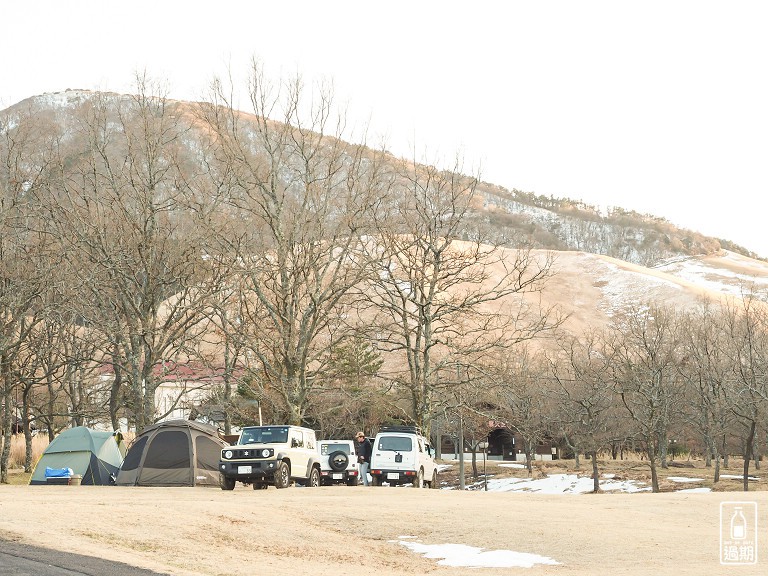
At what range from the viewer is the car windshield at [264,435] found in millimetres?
25734

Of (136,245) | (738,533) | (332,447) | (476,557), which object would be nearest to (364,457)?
(332,447)

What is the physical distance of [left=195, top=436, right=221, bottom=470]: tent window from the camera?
91.0 feet

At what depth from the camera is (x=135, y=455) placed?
1089 inches

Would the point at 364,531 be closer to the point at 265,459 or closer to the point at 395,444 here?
the point at 265,459

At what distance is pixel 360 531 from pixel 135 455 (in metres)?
13.0

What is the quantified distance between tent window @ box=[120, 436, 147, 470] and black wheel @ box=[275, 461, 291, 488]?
4.86 meters

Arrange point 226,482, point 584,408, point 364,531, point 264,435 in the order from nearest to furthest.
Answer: point 364,531, point 226,482, point 264,435, point 584,408

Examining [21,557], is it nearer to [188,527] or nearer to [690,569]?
[188,527]

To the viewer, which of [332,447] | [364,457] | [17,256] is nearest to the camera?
[364,457]

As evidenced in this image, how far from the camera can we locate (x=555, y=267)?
145500 millimetres

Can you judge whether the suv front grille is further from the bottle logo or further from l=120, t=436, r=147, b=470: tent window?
the bottle logo

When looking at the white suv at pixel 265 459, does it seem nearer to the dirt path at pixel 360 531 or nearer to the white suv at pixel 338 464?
the dirt path at pixel 360 531

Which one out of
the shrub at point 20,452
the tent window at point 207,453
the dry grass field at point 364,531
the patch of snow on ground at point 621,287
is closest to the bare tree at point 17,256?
the shrub at point 20,452

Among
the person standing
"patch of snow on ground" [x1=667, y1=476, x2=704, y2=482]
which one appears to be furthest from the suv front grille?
"patch of snow on ground" [x1=667, y1=476, x2=704, y2=482]
